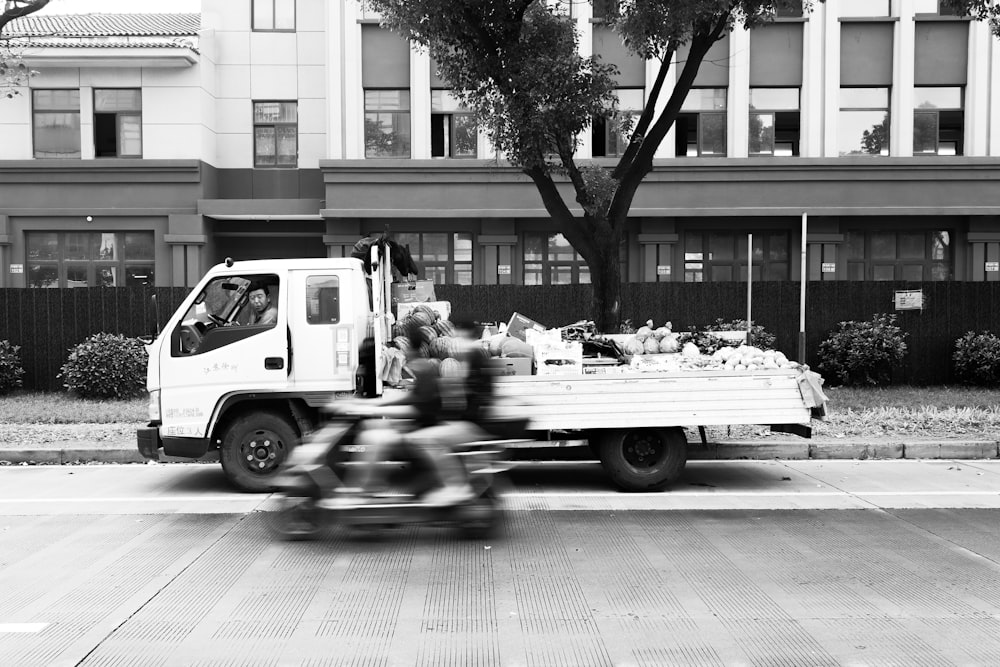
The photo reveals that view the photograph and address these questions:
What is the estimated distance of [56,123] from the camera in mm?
24438

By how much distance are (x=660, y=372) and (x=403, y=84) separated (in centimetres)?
1751

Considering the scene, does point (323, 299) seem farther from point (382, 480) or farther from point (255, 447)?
point (382, 480)

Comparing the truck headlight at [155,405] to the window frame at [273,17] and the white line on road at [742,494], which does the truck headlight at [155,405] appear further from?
the window frame at [273,17]

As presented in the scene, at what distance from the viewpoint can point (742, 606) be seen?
17.8 feet

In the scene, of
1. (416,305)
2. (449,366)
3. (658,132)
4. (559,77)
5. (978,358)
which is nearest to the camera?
(449,366)

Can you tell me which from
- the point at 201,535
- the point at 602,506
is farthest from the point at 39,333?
the point at 602,506

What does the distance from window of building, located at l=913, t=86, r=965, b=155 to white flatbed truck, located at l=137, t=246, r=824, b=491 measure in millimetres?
18331

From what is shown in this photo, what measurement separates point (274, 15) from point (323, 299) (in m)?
→ 19.4

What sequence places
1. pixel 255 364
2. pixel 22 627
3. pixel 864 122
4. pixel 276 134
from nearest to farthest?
pixel 22 627 < pixel 255 364 < pixel 864 122 < pixel 276 134

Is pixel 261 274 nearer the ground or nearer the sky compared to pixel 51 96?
nearer the ground

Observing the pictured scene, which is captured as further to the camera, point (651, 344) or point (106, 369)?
point (106, 369)

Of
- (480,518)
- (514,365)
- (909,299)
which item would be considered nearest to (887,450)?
(514,365)

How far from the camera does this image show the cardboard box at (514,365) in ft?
29.8

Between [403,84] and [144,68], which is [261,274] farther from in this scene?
[144,68]
